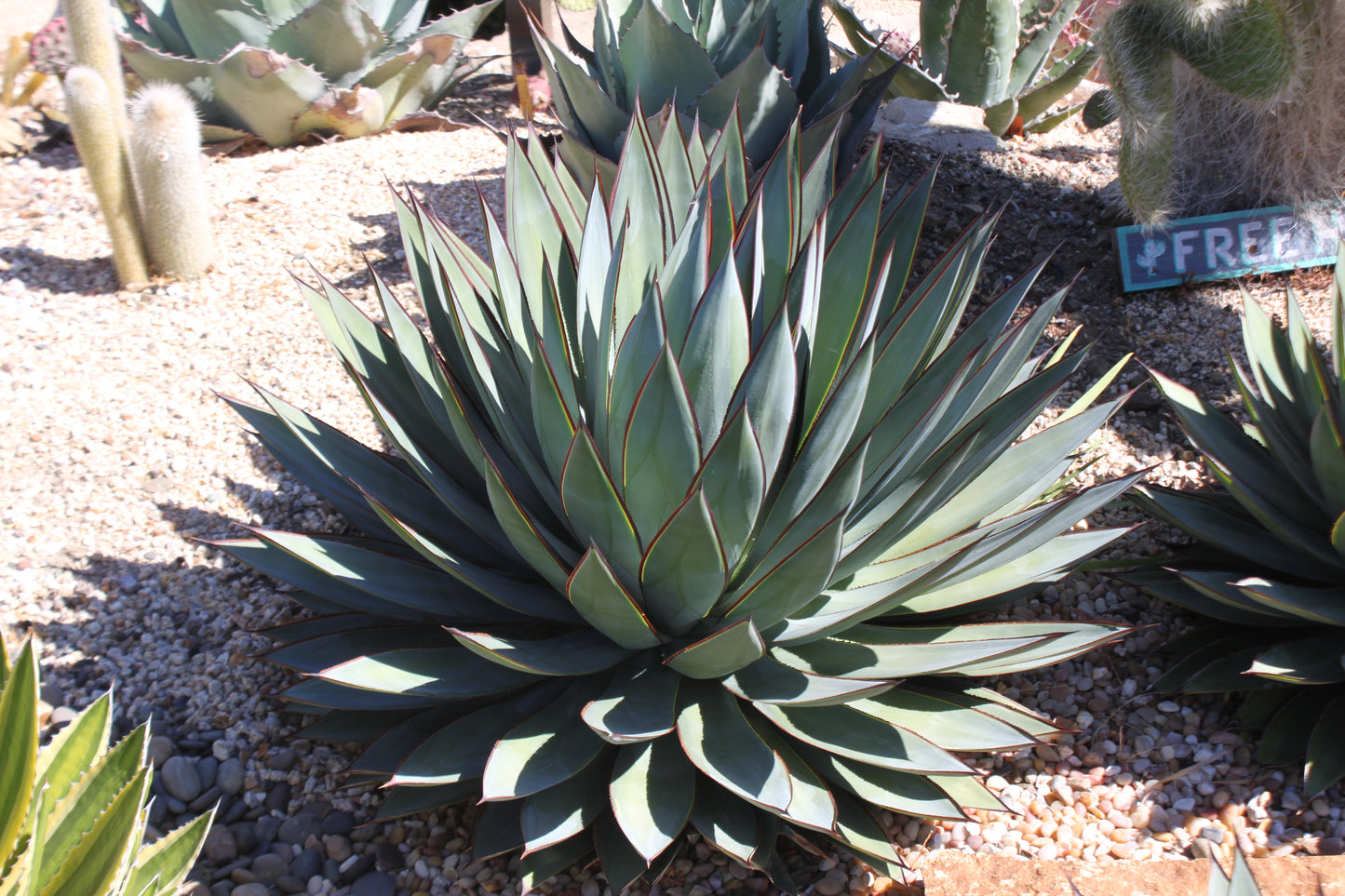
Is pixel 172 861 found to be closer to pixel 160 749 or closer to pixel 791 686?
pixel 160 749

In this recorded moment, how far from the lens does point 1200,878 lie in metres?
1.45

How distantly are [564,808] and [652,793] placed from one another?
15 cm

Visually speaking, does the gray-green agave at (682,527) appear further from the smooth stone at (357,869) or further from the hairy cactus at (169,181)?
the hairy cactus at (169,181)

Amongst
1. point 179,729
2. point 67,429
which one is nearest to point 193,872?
point 179,729

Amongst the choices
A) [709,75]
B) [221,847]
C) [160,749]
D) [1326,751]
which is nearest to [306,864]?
[221,847]

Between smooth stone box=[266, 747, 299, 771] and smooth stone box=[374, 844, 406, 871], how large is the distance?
26cm

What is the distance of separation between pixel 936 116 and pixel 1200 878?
3225mm

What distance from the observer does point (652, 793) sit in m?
1.44

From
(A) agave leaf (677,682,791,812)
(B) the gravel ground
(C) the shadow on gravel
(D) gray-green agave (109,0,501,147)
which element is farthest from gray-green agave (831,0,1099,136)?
(A) agave leaf (677,682,791,812)

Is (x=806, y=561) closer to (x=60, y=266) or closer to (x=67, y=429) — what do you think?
(x=67, y=429)

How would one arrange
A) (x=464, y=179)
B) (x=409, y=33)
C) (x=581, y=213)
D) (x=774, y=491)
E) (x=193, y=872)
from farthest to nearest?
1. (x=409, y=33)
2. (x=464, y=179)
3. (x=581, y=213)
4. (x=193, y=872)
5. (x=774, y=491)

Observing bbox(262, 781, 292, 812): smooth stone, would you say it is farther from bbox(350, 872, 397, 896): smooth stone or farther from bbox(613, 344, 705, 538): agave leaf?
bbox(613, 344, 705, 538): agave leaf

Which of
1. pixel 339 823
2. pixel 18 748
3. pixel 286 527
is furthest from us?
pixel 286 527

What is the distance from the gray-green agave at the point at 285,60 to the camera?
386cm
